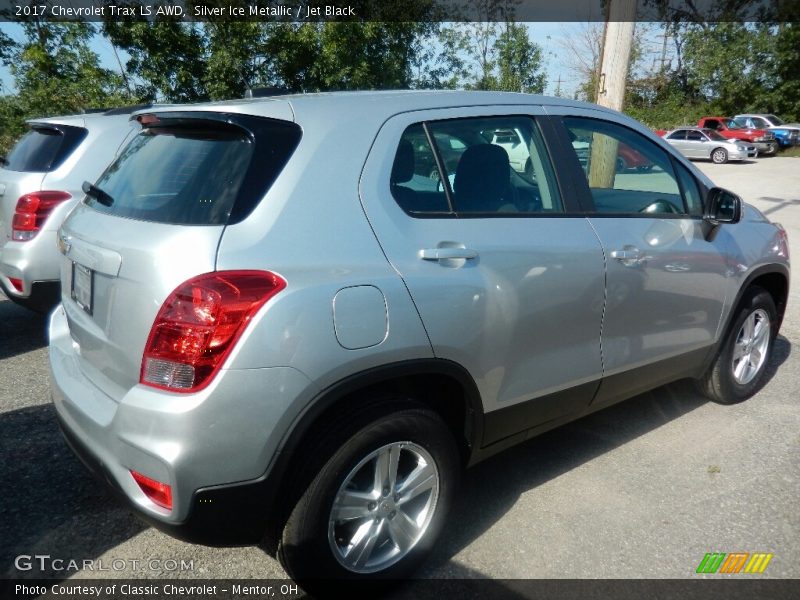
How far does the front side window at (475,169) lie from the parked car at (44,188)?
2916mm

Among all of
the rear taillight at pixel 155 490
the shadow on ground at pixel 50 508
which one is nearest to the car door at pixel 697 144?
the shadow on ground at pixel 50 508

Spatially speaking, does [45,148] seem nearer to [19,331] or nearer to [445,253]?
[19,331]

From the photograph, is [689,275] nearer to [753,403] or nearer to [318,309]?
[753,403]

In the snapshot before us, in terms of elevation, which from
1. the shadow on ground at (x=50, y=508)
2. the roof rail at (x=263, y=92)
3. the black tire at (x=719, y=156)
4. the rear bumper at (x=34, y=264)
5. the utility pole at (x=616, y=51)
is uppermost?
the utility pole at (x=616, y=51)

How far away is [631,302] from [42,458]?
3088 millimetres

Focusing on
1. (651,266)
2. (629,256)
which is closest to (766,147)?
(651,266)

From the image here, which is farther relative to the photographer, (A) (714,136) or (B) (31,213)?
(A) (714,136)

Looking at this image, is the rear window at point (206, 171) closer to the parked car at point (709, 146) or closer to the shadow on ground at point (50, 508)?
the shadow on ground at point (50, 508)

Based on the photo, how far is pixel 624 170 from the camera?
377 centimetres

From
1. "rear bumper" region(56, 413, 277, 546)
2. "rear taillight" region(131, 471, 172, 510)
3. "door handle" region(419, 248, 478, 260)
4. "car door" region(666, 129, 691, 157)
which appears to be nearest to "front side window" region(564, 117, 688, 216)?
"door handle" region(419, 248, 478, 260)

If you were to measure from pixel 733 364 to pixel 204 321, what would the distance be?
3540 mm

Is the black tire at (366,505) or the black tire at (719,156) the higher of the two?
the black tire at (366,505)

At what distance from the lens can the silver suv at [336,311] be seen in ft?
6.57

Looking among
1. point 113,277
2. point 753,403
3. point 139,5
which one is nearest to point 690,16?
point 139,5
